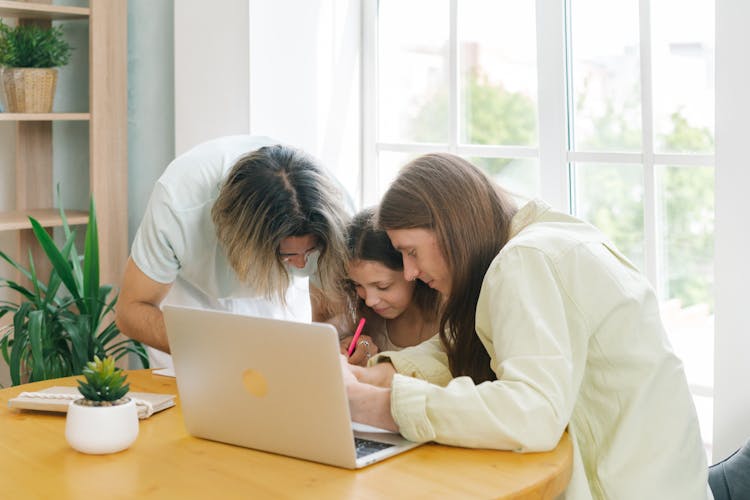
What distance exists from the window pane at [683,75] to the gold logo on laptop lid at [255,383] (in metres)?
1.44

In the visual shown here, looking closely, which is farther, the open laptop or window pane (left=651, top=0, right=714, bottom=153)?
window pane (left=651, top=0, right=714, bottom=153)

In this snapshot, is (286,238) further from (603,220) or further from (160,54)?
(160,54)

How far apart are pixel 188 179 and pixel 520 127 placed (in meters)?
1.08

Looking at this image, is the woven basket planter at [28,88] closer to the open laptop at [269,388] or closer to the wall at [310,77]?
the wall at [310,77]

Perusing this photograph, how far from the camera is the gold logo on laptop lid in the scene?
155cm

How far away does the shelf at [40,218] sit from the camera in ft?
10.7

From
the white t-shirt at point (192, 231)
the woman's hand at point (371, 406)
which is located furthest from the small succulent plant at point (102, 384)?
the white t-shirt at point (192, 231)

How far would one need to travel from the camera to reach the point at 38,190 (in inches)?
143

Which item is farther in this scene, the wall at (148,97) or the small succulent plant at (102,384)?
the wall at (148,97)

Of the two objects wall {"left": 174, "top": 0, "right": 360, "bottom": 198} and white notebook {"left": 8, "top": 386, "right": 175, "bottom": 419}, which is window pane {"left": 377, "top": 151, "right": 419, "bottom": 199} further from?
white notebook {"left": 8, "top": 386, "right": 175, "bottom": 419}

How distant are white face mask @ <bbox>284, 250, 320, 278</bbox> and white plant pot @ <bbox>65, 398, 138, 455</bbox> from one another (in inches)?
33.4

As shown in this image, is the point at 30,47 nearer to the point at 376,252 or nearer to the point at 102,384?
the point at 376,252

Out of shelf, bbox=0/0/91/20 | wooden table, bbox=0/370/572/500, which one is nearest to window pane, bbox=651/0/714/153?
wooden table, bbox=0/370/572/500

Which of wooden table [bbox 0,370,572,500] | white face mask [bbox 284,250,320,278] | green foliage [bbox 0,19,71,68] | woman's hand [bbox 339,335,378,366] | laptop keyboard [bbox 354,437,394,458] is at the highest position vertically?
green foliage [bbox 0,19,71,68]
